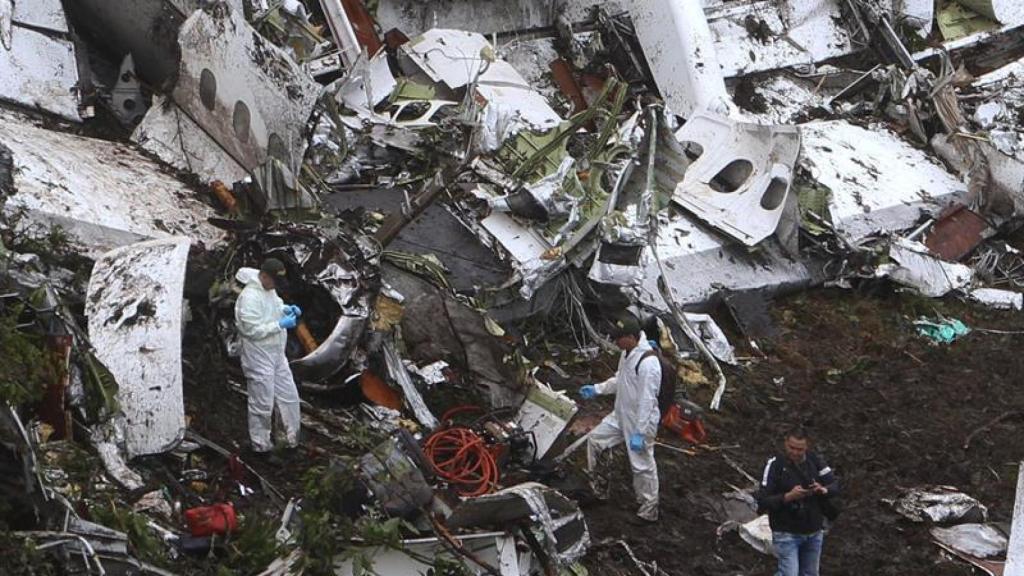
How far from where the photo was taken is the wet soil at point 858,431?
844 centimetres

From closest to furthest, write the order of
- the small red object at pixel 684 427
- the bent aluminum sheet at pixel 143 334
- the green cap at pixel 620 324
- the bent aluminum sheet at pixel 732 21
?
the bent aluminum sheet at pixel 143 334
the small red object at pixel 684 427
the green cap at pixel 620 324
the bent aluminum sheet at pixel 732 21

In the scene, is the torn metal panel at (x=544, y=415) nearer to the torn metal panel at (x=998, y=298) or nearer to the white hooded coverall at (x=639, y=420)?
the white hooded coverall at (x=639, y=420)

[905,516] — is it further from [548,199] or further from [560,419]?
[548,199]

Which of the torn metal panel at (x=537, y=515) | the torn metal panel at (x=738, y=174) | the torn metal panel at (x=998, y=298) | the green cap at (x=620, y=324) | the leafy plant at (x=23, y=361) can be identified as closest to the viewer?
the leafy plant at (x=23, y=361)

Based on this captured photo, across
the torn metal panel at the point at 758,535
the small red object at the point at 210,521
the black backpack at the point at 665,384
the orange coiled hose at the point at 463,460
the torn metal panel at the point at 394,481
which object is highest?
the small red object at the point at 210,521

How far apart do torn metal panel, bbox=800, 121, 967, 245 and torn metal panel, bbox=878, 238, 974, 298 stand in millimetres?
380

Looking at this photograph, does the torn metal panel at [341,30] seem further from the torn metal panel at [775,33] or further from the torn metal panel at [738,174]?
the torn metal panel at [775,33]

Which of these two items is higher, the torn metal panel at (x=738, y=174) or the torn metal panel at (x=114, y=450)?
the torn metal panel at (x=114, y=450)

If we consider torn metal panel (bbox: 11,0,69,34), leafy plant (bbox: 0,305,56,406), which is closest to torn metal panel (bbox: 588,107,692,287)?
leafy plant (bbox: 0,305,56,406)

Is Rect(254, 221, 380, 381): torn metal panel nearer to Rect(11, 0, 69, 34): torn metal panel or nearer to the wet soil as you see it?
the wet soil

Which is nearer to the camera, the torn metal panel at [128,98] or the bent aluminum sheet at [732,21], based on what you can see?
the torn metal panel at [128,98]

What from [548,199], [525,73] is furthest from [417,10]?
[548,199]

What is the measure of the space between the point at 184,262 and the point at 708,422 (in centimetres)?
390

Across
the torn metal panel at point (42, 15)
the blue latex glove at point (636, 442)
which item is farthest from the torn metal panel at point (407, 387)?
the torn metal panel at point (42, 15)
